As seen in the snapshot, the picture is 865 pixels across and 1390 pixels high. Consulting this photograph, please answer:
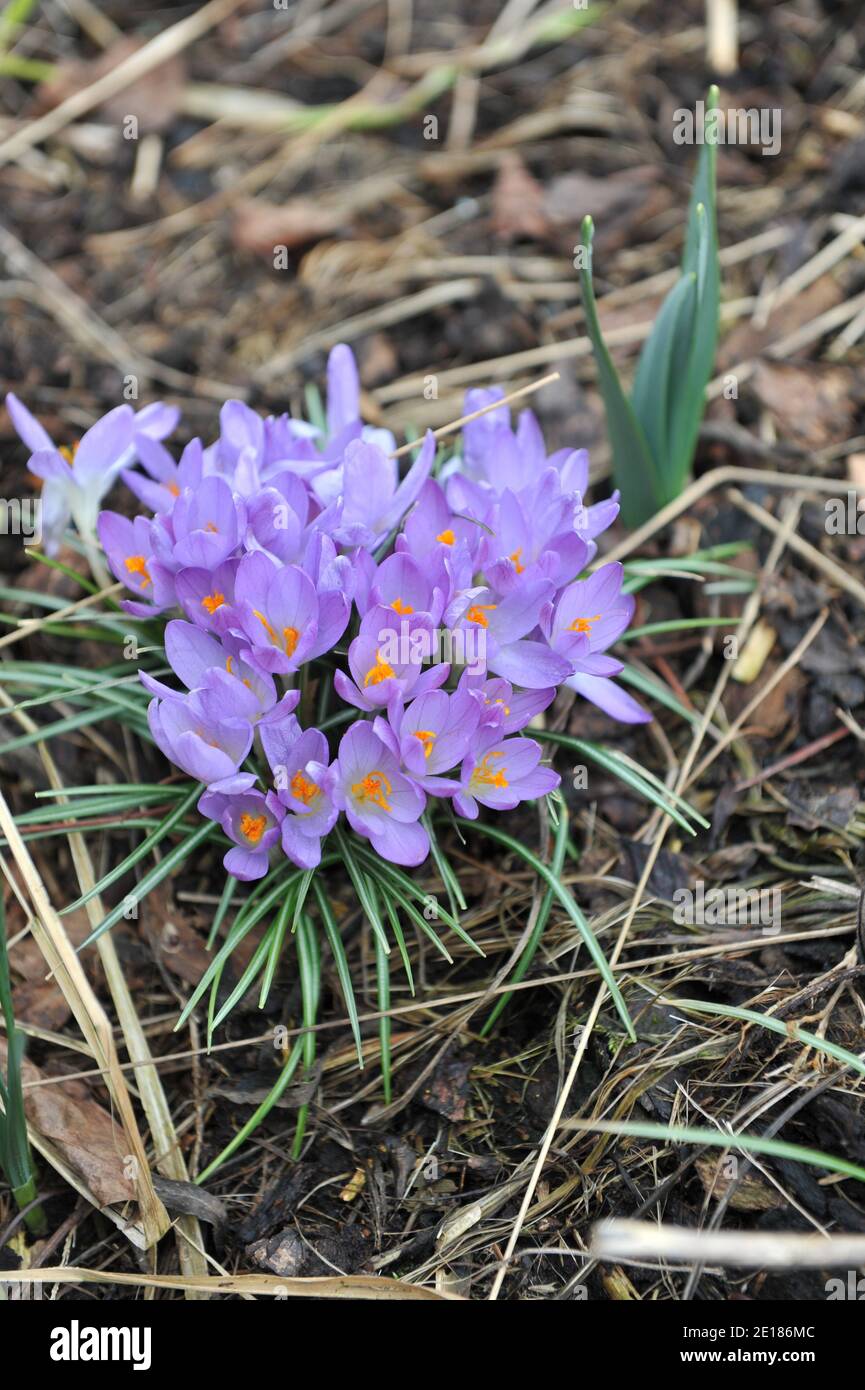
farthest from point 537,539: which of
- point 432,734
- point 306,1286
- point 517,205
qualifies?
point 517,205

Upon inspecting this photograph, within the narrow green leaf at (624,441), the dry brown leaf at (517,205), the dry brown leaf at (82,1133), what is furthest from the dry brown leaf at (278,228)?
the dry brown leaf at (82,1133)

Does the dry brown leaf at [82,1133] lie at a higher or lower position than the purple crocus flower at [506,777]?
lower

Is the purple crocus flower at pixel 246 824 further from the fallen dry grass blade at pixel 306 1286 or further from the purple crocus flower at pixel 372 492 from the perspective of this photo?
the fallen dry grass blade at pixel 306 1286

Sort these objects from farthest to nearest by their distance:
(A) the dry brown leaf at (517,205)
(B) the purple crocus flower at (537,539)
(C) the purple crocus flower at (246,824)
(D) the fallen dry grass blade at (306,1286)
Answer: (A) the dry brown leaf at (517,205)
(B) the purple crocus flower at (537,539)
(C) the purple crocus flower at (246,824)
(D) the fallen dry grass blade at (306,1286)

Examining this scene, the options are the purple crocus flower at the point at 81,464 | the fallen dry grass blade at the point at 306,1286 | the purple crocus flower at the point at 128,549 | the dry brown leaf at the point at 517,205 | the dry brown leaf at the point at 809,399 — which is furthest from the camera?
the dry brown leaf at the point at 517,205

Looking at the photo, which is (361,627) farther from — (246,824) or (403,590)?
(246,824)

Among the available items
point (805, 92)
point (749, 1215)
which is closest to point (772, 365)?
point (805, 92)

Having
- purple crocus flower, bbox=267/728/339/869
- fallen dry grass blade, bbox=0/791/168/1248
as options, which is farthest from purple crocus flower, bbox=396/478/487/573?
fallen dry grass blade, bbox=0/791/168/1248

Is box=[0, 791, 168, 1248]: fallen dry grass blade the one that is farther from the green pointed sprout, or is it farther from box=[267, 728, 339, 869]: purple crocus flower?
the green pointed sprout
